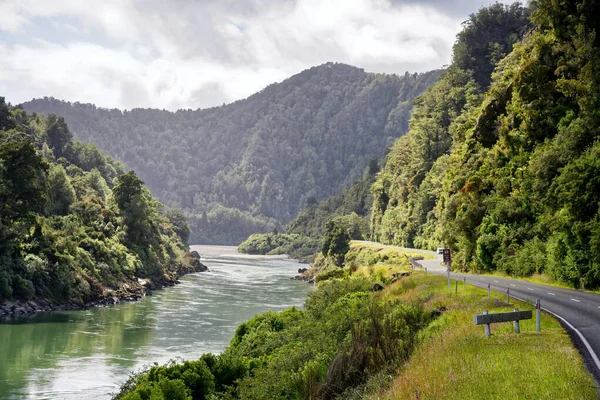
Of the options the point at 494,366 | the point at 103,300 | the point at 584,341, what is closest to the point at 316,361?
the point at 584,341

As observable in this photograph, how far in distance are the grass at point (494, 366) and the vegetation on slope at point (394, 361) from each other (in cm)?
3

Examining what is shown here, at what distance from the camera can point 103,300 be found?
7719 cm

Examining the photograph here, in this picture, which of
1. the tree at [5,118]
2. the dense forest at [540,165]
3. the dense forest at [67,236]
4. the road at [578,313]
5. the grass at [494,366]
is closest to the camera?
the grass at [494,366]

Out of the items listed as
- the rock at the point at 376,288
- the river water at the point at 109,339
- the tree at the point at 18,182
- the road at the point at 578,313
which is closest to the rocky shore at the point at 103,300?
the river water at the point at 109,339

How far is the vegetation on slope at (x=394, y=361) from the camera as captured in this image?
12.8 metres

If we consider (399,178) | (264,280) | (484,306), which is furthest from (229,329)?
(399,178)

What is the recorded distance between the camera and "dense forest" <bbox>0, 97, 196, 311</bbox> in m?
67.5

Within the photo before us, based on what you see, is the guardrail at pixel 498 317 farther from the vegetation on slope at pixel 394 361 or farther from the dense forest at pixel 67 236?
the dense forest at pixel 67 236

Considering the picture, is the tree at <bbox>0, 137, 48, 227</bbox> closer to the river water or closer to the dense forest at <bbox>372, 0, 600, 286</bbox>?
the river water

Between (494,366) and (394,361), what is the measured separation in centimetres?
547

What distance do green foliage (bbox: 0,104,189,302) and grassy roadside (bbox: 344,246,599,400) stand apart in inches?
410

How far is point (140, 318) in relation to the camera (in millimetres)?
65312

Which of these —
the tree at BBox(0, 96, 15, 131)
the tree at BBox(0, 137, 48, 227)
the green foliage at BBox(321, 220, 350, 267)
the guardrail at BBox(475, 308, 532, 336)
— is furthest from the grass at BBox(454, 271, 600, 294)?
the tree at BBox(0, 96, 15, 131)

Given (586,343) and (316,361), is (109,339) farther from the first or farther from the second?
(586,343)
